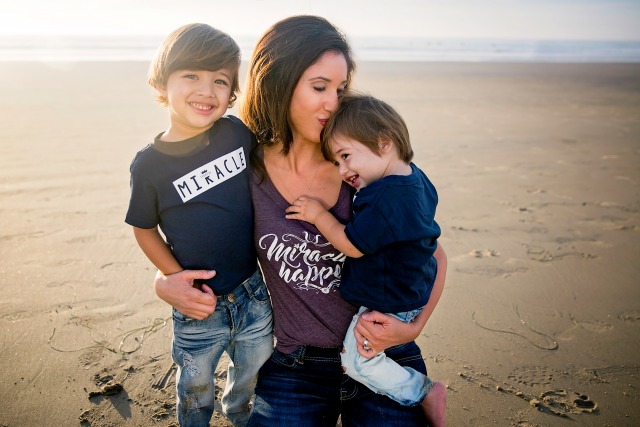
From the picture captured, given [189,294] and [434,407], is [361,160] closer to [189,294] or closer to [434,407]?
[189,294]

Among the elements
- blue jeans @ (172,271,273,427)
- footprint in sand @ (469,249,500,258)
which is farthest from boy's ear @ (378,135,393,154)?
footprint in sand @ (469,249,500,258)

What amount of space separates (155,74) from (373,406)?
6.14 ft

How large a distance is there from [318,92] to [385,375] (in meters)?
1.30

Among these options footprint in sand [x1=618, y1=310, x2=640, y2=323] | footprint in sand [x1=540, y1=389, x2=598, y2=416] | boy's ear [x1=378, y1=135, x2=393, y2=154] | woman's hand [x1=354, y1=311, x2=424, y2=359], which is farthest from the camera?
footprint in sand [x1=618, y1=310, x2=640, y2=323]

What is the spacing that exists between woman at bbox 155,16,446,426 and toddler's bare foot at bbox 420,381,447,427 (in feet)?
0.15

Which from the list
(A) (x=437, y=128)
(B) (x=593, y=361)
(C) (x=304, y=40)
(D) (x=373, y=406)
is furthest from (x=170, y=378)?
(A) (x=437, y=128)

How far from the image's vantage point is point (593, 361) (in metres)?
2.88

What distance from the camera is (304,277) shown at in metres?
2.07

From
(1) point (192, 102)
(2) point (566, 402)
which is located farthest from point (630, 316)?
(1) point (192, 102)

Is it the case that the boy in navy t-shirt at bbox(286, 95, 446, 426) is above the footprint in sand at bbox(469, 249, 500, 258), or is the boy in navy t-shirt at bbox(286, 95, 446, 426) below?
above

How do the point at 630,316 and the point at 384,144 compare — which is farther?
the point at 630,316

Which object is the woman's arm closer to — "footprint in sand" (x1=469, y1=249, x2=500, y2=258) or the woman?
the woman

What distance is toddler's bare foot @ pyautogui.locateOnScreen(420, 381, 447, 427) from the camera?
2041 millimetres

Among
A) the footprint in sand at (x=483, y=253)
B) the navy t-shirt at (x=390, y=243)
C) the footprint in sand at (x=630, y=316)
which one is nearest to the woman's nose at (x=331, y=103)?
the navy t-shirt at (x=390, y=243)
